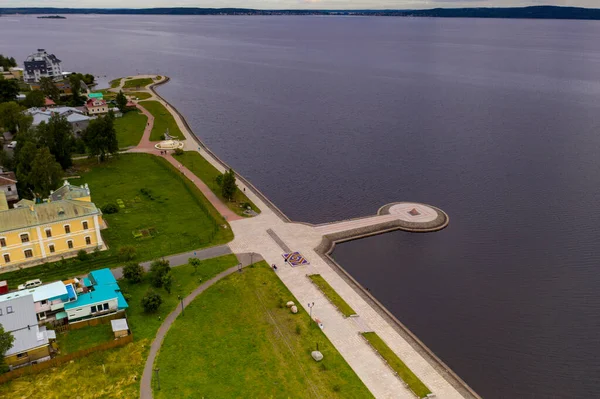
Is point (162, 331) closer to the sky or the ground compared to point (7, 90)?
closer to the sky

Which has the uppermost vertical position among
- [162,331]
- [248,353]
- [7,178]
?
[248,353]

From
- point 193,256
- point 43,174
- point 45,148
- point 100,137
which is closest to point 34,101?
point 100,137

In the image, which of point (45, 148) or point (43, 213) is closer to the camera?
point (43, 213)

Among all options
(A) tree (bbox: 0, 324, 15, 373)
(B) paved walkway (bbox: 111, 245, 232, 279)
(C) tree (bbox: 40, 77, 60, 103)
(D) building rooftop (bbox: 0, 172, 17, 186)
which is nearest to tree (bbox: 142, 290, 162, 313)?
(B) paved walkway (bbox: 111, 245, 232, 279)

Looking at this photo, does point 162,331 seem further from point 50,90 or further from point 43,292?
point 50,90

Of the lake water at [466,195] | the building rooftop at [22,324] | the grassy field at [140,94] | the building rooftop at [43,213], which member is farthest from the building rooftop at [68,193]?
the grassy field at [140,94]
